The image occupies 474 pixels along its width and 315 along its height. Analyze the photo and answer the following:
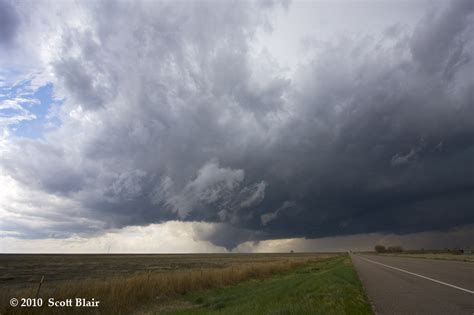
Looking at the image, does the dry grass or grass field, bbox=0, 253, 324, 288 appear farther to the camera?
grass field, bbox=0, 253, 324, 288

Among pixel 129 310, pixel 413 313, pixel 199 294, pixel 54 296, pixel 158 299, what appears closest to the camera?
pixel 413 313

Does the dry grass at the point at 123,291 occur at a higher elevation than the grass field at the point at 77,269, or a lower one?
lower

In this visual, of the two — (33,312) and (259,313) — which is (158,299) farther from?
(259,313)

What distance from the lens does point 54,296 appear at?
16.1m

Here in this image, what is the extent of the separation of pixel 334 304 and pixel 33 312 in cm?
1224

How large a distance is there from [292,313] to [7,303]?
38.1 ft

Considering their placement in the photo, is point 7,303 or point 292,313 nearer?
point 292,313

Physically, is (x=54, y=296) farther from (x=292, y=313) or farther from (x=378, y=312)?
(x=378, y=312)

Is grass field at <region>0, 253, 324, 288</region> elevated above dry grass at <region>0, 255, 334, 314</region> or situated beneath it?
elevated above

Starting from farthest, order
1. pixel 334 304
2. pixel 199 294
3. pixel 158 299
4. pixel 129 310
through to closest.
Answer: pixel 199 294 → pixel 158 299 → pixel 129 310 → pixel 334 304

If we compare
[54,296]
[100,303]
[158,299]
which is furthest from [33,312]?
[158,299]

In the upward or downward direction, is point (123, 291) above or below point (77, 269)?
below

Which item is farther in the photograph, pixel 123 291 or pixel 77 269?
pixel 77 269

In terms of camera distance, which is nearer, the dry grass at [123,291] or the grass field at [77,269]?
the dry grass at [123,291]
